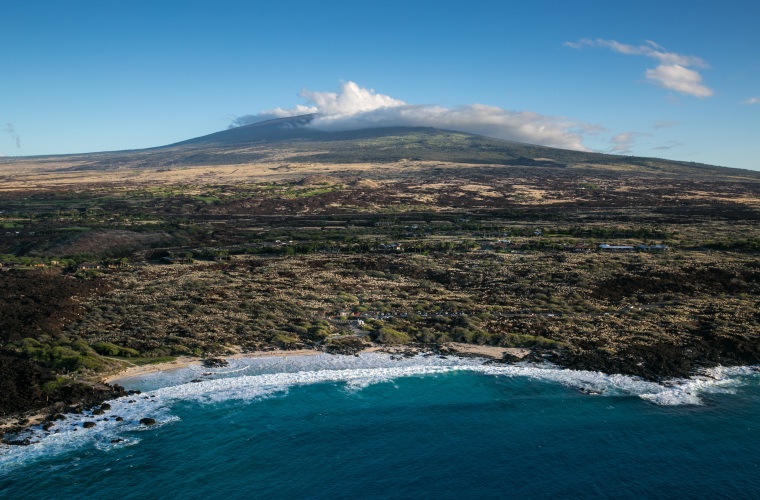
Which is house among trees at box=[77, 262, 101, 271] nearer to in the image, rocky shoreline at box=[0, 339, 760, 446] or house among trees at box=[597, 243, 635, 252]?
rocky shoreline at box=[0, 339, 760, 446]

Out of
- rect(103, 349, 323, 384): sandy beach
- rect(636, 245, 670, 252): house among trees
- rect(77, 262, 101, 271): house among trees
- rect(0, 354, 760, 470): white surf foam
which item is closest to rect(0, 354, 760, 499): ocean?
rect(0, 354, 760, 470): white surf foam

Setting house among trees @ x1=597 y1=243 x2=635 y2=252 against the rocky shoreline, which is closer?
the rocky shoreline

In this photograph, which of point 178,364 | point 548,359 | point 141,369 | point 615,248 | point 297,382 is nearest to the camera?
point 297,382

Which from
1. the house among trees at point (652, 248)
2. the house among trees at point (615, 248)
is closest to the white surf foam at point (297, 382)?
the house among trees at point (615, 248)

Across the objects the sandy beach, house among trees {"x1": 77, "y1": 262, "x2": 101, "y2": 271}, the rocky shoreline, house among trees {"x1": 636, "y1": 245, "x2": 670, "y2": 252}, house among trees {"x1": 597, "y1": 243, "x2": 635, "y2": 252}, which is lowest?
the sandy beach

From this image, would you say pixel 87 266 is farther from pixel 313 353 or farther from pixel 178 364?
pixel 313 353

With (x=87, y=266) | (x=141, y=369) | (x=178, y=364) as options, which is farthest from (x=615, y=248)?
(x=87, y=266)

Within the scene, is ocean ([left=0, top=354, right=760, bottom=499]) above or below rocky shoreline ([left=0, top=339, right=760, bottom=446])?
below

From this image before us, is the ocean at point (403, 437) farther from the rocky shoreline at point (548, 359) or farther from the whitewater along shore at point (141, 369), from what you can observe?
the rocky shoreline at point (548, 359)

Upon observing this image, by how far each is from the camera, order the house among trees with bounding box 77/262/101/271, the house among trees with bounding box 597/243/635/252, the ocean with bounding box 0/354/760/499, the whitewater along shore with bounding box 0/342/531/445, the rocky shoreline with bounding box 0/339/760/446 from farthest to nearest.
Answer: the house among trees with bounding box 597/243/635/252
the house among trees with bounding box 77/262/101/271
the rocky shoreline with bounding box 0/339/760/446
the whitewater along shore with bounding box 0/342/531/445
the ocean with bounding box 0/354/760/499
